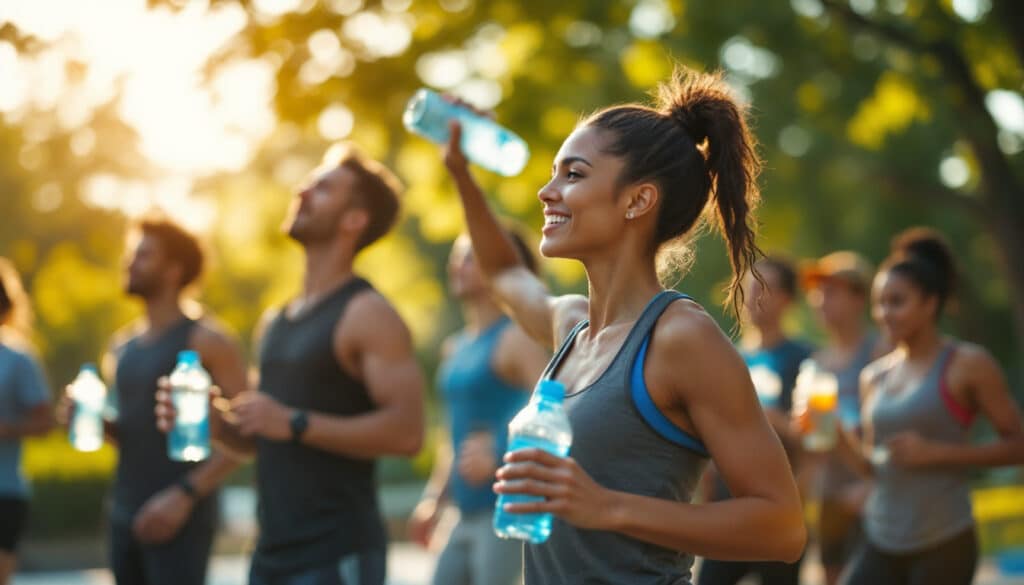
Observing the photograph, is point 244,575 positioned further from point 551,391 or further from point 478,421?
point 551,391

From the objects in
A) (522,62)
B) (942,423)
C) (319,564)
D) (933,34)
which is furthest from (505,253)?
(522,62)

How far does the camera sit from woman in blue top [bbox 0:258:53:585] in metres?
7.29

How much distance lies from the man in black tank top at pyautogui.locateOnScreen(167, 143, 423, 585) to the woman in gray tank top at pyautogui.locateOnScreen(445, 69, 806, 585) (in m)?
1.72

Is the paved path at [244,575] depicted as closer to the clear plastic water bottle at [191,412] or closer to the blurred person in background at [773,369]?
the blurred person in background at [773,369]

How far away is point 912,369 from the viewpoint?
662 cm

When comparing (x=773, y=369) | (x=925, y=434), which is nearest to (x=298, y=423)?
(x=925, y=434)

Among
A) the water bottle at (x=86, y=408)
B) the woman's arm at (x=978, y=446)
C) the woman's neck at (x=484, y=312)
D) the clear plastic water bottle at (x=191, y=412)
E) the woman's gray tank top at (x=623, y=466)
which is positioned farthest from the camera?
the woman's neck at (x=484, y=312)

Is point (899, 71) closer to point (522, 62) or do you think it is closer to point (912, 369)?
point (522, 62)

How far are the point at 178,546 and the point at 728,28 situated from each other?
24.6 feet

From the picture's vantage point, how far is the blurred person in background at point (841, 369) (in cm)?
823

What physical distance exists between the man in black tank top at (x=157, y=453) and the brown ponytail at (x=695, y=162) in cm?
311

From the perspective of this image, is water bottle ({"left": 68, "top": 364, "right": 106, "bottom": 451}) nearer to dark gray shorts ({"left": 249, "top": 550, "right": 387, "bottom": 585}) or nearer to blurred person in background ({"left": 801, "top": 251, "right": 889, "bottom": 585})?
dark gray shorts ({"left": 249, "top": 550, "right": 387, "bottom": 585})

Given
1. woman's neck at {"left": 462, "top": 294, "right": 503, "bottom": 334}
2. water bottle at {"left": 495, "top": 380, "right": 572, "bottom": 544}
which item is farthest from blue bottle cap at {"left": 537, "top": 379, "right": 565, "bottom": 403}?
woman's neck at {"left": 462, "top": 294, "right": 503, "bottom": 334}

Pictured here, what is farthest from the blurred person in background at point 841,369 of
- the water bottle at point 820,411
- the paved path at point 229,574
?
the paved path at point 229,574
